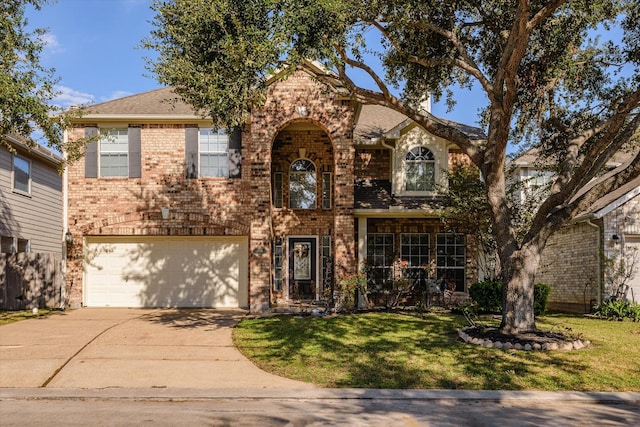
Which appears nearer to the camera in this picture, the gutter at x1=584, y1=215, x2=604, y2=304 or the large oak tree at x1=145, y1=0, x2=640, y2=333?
the large oak tree at x1=145, y1=0, x2=640, y2=333

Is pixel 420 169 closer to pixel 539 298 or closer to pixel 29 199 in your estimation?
pixel 539 298

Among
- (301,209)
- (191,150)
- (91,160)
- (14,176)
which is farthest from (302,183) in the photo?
(14,176)

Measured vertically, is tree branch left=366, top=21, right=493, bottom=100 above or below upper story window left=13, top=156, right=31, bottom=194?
above

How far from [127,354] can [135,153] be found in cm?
787

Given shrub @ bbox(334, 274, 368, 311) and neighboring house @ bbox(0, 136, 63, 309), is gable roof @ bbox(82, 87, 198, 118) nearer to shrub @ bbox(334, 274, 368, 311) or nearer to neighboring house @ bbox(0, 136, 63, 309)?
neighboring house @ bbox(0, 136, 63, 309)

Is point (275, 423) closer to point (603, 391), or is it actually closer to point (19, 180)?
point (603, 391)

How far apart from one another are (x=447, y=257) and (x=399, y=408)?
1073cm

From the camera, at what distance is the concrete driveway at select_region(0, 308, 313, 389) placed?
29.7 feet

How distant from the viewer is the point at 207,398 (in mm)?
8148

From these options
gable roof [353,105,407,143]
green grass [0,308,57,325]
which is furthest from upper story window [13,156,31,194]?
gable roof [353,105,407,143]

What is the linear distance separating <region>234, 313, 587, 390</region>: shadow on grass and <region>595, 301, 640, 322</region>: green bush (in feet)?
16.5

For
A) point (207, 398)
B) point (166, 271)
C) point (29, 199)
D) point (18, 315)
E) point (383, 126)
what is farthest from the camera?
point (29, 199)

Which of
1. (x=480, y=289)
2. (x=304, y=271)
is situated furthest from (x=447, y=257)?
(x=304, y=271)

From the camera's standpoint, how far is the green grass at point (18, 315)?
1474cm
